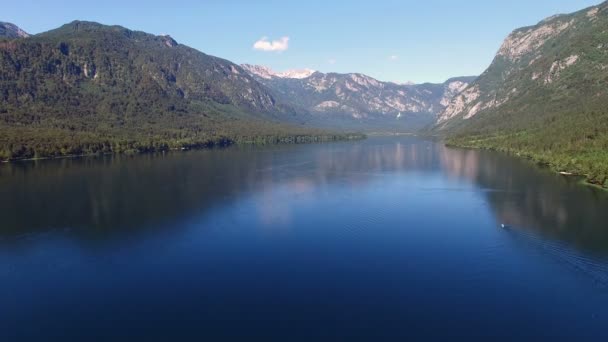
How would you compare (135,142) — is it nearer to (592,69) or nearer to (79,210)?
(79,210)

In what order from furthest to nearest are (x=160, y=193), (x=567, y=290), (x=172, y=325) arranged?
(x=160, y=193) → (x=567, y=290) → (x=172, y=325)

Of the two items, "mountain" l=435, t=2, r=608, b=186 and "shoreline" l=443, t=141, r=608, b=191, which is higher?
"mountain" l=435, t=2, r=608, b=186

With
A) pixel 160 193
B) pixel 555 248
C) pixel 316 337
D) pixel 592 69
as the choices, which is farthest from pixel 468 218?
pixel 592 69

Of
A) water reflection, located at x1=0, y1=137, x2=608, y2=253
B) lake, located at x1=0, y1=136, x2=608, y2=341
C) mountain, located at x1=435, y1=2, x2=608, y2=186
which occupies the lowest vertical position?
lake, located at x1=0, y1=136, x2=608, y2=341

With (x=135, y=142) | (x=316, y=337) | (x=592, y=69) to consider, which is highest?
(x=592, y=69)

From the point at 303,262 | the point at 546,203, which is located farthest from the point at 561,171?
the point at 303,262

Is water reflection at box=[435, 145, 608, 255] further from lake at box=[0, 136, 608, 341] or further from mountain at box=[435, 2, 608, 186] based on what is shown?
mountain at box=[435, 2, 608, 186]

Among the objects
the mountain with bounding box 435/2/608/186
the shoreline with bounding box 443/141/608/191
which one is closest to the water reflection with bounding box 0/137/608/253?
the shoreline with bounding box 443/141/608/191

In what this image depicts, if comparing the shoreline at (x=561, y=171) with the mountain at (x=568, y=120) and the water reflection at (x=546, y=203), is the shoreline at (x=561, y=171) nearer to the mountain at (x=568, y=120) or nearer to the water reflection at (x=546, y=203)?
the mountain at (x=568, y=120)
